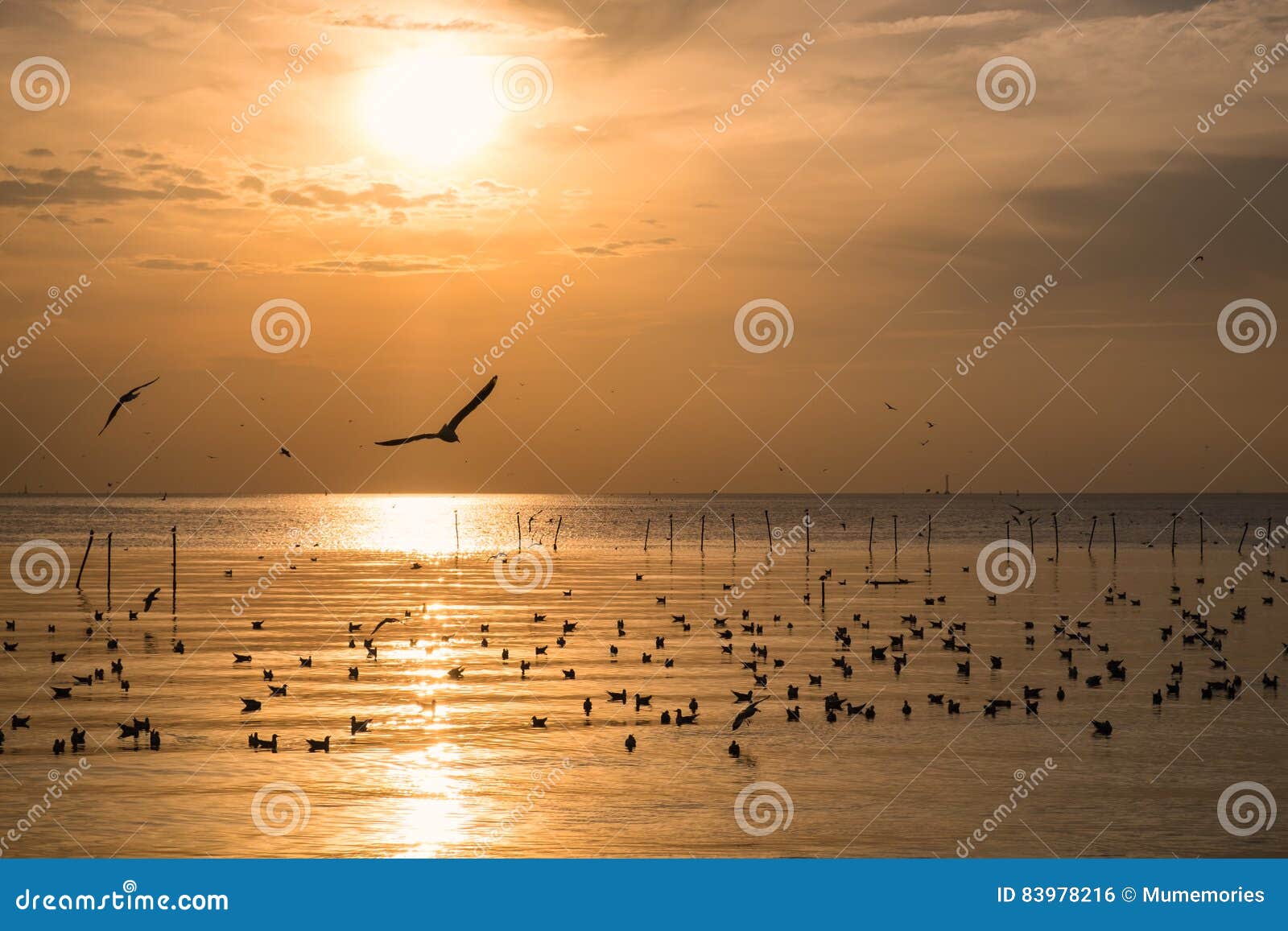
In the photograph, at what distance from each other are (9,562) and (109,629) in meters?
60.1

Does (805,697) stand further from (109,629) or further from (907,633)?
(109,629)

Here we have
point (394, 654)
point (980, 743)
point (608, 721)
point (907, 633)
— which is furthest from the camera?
point (907, 633)

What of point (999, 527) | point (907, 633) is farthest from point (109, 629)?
point (999, 527)

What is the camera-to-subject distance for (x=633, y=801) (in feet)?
96.3

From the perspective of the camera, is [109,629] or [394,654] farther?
[109,629]
